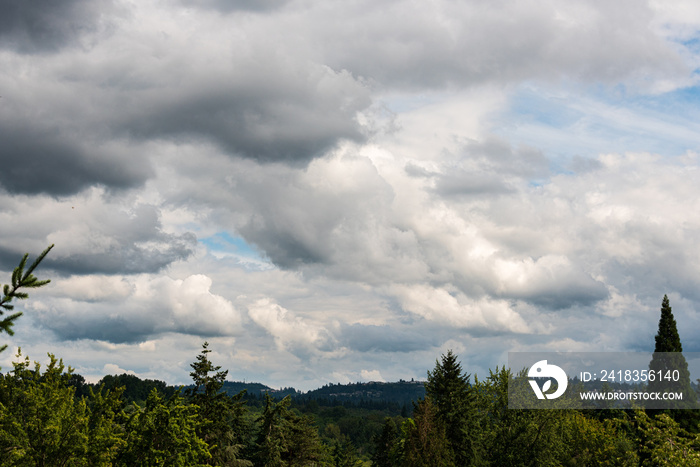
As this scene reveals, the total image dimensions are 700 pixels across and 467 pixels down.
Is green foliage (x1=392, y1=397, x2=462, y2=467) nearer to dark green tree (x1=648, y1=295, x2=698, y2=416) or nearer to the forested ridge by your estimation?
the forested ridge

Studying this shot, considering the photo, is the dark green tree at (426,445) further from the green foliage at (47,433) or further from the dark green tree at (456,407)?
the green foliage at (47,433)

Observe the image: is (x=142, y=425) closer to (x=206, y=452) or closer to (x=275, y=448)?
(x=206, y=452)

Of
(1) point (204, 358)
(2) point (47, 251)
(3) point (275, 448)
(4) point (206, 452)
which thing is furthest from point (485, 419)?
(2) point (47, 251)

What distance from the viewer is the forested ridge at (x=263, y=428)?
2814 cm

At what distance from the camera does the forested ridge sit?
2814 cm

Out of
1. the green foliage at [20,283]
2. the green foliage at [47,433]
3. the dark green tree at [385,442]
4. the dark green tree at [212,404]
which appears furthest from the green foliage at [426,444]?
the dark green tree at [385,442]

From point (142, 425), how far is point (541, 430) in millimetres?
33553

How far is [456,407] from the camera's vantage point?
5303 centimetres

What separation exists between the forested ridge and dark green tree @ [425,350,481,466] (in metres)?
0.09

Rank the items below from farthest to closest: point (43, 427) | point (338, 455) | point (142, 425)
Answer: point (338, 455)
point (142, 425)
point (43, 427)

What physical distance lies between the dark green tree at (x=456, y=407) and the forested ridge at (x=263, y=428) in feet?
0.30

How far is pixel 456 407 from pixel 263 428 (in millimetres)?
19139

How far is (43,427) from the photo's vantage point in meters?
28.2

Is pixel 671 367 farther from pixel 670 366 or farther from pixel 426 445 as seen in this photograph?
pixel 426 445
